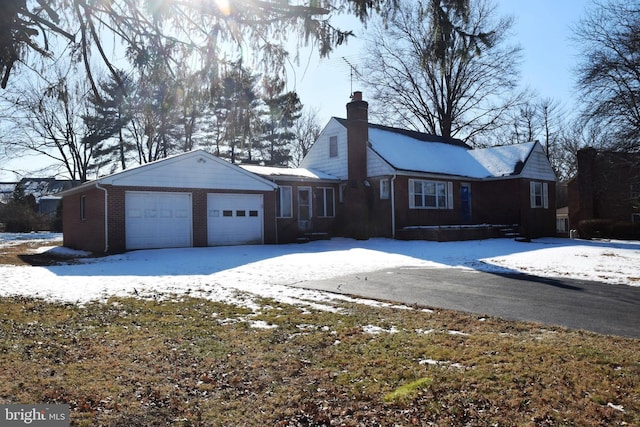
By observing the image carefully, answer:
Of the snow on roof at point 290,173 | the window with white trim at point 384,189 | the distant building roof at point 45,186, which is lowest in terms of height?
the window with white trim at point 384,189

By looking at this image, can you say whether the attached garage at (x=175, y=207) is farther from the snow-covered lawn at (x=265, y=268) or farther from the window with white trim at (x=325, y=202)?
the window with white trim at (x=325, y=202)

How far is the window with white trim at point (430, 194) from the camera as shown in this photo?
2367cm

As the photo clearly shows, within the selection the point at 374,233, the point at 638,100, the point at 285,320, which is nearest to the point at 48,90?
the point at 285,320

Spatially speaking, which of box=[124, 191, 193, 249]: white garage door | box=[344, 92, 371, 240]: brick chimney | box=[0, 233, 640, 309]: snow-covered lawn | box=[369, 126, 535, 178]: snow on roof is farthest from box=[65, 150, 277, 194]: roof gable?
box=[369, 126, 535, 178]: snow on roof

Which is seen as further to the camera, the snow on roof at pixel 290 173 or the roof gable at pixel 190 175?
the snow on roof at pixel 290 173

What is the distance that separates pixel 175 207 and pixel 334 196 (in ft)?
28.7

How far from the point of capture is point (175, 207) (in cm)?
1869

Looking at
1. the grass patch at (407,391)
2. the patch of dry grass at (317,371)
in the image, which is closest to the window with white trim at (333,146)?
the patch of dry grass at (317,371)

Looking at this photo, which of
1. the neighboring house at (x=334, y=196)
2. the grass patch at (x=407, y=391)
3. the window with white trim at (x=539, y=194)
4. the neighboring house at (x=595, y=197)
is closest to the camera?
the grass patch at (x=407, y=391)

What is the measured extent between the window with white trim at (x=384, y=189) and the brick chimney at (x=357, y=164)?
25.3 inches

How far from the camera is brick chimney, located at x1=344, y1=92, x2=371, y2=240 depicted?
23.3 metres

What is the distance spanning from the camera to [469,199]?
87.7 feet

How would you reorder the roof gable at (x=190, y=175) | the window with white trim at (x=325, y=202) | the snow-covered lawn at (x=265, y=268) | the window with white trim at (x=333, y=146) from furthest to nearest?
the window with white trim at (x=333, y=146), the window with white trim at (x=325, y=202), the roof gable at (x=190, y=175), the snow-covered lawn at (x=265, y=268)

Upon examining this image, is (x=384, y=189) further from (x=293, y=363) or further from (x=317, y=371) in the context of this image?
(x=317, y=371)
